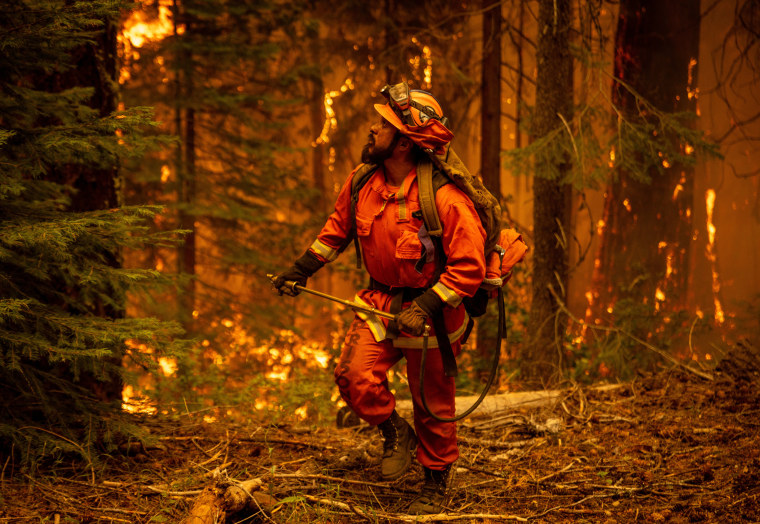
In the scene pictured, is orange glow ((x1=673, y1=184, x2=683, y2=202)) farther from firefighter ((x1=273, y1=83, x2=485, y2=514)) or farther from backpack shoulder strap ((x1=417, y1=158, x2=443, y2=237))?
backpack shoulder strap ((x1=417, y1=158, x2=443, y2=237))

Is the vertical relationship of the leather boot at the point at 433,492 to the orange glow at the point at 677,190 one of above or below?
below

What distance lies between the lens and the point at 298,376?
8414 millimetres

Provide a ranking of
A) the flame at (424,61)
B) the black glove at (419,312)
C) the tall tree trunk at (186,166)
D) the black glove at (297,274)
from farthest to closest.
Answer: the flame at (424,61), the tall tree trunk at (186,166), the black glove at (297,274), the black glove at (419,312)

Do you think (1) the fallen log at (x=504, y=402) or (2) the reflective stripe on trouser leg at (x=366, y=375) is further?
(1) the fallen log at (x=504, y=402)

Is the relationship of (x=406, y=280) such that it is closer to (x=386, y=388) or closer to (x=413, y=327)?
(x=413, y=327)

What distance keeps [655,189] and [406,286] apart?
801 centimetres

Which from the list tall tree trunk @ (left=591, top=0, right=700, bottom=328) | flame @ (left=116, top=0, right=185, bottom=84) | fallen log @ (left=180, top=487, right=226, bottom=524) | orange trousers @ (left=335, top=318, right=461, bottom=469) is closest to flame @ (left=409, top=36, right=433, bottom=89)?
tall tree trunk @ (left=591, top=0, right=700, bottom=328)

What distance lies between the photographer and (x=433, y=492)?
14.4ft

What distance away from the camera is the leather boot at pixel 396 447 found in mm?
4398

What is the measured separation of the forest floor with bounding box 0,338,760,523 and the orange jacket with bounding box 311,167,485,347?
132 cm

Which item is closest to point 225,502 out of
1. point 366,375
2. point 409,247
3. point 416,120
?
point 366,375

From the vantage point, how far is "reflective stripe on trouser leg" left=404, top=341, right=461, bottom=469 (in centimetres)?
434

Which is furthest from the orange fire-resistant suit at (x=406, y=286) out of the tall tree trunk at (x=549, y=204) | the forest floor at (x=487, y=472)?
the tall tree trunk at (x=549, y=204)

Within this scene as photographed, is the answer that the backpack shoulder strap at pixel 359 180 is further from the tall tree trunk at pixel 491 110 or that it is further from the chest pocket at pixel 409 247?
the tall tree trunk at pixel 491 110
